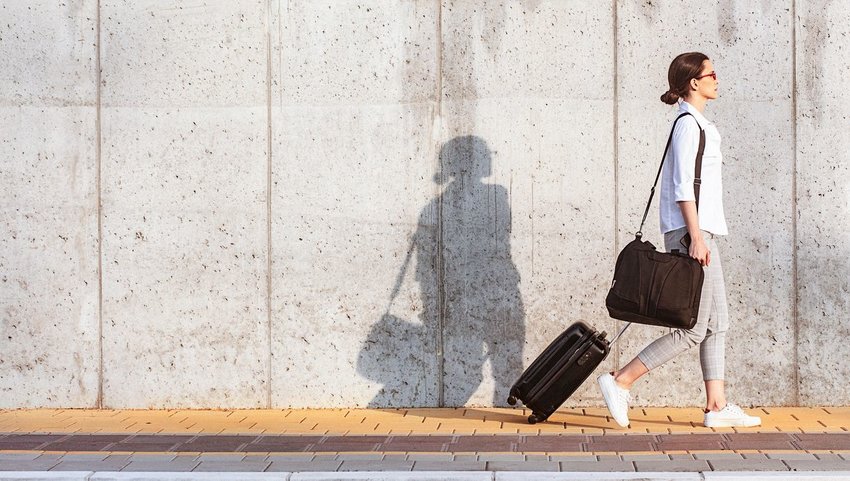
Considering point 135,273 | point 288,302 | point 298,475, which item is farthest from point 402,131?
point 298,475

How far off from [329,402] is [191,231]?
4.49 feet

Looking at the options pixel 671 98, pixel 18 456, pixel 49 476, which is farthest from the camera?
pixel 671 98

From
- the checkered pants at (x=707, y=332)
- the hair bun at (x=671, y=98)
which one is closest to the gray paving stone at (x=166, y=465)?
the checkered pants at (x=707, y=332)

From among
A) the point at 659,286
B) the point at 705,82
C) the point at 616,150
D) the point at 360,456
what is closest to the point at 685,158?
the point at 705,82

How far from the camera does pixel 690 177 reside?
651cm

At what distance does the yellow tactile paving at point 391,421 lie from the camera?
22.2 ft

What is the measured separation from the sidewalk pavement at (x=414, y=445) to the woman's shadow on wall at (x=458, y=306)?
219 mm

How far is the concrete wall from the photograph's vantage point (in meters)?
7.54

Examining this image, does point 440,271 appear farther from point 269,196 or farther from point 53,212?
point 53,212

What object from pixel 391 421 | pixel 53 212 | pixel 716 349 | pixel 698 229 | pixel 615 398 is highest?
pixel 53 212

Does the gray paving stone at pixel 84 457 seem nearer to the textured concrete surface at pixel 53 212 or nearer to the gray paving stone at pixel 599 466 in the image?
the textured concrete surface at pixel 53 212

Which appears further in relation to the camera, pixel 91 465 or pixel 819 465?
pixel 91 465

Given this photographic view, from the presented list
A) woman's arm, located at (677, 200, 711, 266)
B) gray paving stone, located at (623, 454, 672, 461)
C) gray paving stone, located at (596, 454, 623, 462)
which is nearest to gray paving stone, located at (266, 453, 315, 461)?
gray paving stone, located at (596, 454, 623, 462)

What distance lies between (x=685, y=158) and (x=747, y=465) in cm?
178
